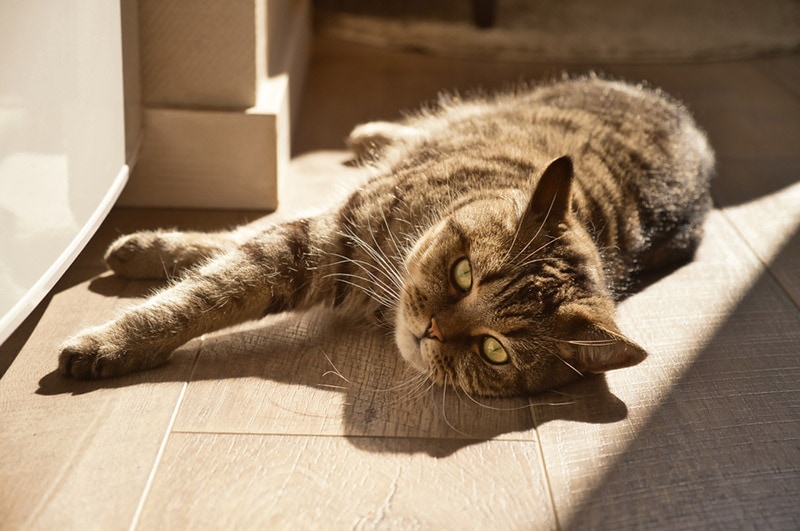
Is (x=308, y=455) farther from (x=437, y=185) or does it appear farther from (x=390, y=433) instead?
(x=437, y=185)

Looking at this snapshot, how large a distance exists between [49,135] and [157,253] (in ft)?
1.66

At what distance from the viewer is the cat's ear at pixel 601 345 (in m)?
1.39

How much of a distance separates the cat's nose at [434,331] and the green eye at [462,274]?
0.27 ft

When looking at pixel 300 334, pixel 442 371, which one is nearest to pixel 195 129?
pixel 300 334

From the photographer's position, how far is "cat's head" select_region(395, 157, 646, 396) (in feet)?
4.70

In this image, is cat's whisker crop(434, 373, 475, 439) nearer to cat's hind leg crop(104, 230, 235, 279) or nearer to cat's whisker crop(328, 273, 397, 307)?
cat's whisker crop(328, 273, 397, 307)

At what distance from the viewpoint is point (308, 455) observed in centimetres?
135

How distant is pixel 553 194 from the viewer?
58.7 inches

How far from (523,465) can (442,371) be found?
223 millimetres

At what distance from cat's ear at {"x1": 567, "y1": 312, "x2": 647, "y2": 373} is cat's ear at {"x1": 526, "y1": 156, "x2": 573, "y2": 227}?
21cm

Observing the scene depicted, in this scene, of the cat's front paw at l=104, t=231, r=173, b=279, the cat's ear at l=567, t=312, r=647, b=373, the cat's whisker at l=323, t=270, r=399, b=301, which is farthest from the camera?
the cat's front paw at l=104, t=231, r=173, b=279

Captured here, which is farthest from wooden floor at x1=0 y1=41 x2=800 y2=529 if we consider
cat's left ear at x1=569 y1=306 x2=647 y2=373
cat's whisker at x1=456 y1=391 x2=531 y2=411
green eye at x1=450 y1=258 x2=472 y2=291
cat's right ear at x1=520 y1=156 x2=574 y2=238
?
cat's right ear at x1=520 y1=156 x2=574 y2=238

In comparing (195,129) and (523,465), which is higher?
(195,129)

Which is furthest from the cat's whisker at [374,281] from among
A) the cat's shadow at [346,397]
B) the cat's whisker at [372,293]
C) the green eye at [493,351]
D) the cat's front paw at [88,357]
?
the cat's front paw at [88,357]
